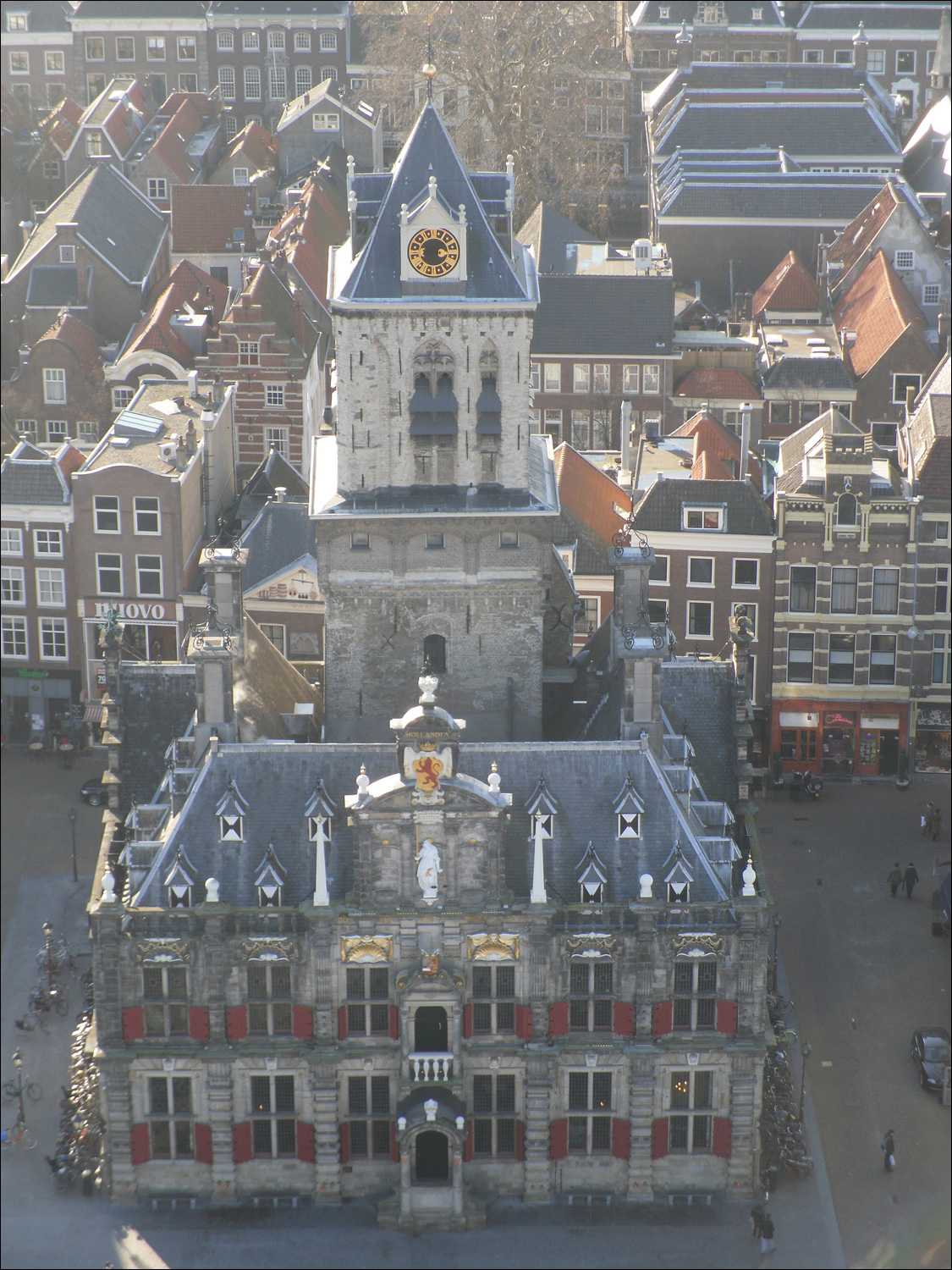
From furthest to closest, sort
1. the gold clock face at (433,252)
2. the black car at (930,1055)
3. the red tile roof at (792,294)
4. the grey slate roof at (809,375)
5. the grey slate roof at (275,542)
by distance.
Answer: the red tile roof at (792,294) → the grey slate roof at (809,375) → the grey slate roof at (275,542) → the black car at (930,1055) → the gold clock face at (433,252)

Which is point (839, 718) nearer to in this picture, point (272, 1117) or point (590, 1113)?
point (590, 1113)

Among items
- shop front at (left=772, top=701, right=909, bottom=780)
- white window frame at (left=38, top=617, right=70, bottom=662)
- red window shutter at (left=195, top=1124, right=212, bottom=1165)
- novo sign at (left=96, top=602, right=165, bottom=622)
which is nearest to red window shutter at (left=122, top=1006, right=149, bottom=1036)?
red window shutter at (left=195, top=1124, right=212, bottom=1165)

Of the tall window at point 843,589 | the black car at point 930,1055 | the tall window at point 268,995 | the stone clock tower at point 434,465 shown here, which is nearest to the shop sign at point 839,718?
the tall window at point 843,589

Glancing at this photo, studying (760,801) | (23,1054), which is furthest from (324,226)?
(23,1054)

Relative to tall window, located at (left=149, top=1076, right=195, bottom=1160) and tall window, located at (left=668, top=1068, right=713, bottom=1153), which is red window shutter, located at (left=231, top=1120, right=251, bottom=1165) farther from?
tall window, located at (left=668, top=1068, right=713, bottom=1153)

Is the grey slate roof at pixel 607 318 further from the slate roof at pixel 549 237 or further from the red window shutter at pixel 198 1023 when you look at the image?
the red window shutter at pixel 198 1023

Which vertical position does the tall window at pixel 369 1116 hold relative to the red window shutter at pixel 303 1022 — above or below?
below
